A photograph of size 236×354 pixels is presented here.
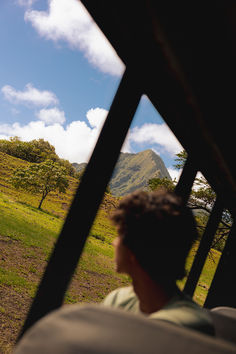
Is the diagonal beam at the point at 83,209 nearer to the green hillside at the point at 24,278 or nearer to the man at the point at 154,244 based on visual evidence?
the man at the point at 154,244

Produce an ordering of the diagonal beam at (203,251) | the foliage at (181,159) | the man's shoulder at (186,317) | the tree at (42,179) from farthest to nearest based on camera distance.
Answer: the tree at (42,179), the foliage at (181,159), the diagonal beam at (203,251), the man's shoulder at (186,317)

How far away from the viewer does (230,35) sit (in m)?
1.61

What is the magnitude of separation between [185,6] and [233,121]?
56.8 inches

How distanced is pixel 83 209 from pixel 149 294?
514mm

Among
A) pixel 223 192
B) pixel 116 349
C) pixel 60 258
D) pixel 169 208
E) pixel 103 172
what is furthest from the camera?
pixel 223 192

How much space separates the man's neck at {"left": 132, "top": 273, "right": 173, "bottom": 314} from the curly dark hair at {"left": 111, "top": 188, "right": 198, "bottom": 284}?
4 cm

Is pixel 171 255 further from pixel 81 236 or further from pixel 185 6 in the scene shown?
pixel 185 6

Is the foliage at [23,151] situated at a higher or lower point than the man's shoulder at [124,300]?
higher

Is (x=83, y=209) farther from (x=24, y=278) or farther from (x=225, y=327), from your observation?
(x=24, y=278)

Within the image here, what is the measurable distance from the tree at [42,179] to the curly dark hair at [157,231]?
42532 millimetres

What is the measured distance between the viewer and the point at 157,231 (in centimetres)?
114

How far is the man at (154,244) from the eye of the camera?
45.2 inches

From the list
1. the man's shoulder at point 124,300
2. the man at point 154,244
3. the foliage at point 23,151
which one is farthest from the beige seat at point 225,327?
the foliage at point 23,151

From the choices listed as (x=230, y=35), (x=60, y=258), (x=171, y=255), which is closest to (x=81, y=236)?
(x=60, y=258)
